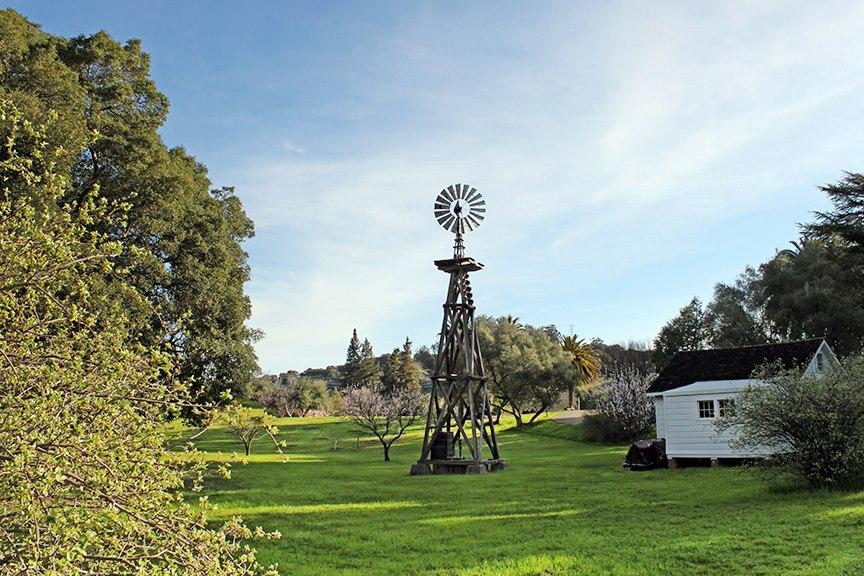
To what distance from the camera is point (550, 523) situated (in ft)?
48.8

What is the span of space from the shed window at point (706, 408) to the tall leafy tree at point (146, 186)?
17.1 meters

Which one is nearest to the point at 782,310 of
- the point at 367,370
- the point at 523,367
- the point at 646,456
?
Answer: the point at 523,367

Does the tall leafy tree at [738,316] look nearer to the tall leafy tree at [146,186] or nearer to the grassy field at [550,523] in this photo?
the grassy field at [550,523]

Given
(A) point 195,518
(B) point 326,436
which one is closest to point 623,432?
(B) point 326,436

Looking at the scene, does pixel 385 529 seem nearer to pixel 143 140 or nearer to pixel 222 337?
pixel 222 337

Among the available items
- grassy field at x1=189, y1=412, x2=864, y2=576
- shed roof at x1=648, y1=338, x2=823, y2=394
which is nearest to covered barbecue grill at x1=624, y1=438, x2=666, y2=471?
grassy field at x1=189, y1=412, x2=864, y2=576

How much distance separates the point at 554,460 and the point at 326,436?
2639cm

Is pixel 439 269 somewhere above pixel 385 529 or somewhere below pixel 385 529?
above

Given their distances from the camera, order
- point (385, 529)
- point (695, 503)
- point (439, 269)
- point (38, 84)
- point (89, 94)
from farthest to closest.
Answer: point (439, 269), point (89, 94), point (38, 84), point (695, 503), point (385, 529)

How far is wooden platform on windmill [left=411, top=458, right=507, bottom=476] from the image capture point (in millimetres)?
27453

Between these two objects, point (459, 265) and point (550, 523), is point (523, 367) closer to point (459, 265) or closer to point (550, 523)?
point (459, 265)

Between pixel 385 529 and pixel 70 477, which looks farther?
pixel 385 529

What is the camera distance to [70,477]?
473 cm

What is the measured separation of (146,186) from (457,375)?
14213mm
